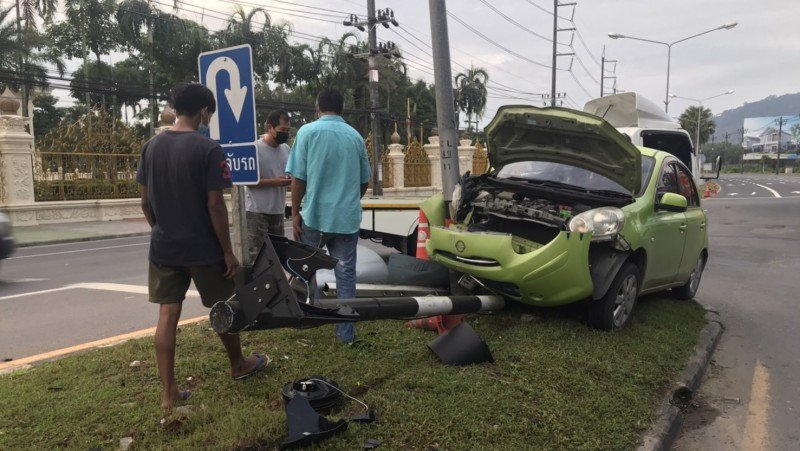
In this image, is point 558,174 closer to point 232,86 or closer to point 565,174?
point 565,174

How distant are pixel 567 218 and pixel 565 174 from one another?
842 mm

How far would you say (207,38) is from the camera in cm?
3753

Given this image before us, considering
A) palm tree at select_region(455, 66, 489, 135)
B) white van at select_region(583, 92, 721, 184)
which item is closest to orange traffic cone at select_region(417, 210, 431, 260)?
white van at select_region(583, 92, 721, 184)

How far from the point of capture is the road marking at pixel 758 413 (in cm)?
343

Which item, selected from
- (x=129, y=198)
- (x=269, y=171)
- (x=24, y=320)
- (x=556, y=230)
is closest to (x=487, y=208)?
(x=556, y=230)

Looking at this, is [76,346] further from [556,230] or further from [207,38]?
[207,38]

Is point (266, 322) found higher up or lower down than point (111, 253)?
higher up

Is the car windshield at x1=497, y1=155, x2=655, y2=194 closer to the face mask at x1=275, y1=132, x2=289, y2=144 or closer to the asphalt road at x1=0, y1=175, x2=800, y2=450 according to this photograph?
the asphalt road at x1=0, y1=175, x2=800, y2=450

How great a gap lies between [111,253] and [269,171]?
7.48 meters

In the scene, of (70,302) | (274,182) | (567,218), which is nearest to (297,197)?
(274,182)

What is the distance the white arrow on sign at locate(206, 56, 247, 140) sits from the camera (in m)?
3.75

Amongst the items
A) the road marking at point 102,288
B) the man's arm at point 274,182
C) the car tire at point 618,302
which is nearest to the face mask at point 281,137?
the man's arm at point 274,182

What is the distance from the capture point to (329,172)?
4078mm

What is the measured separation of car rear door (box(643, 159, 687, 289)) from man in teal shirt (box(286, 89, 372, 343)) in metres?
2.48
